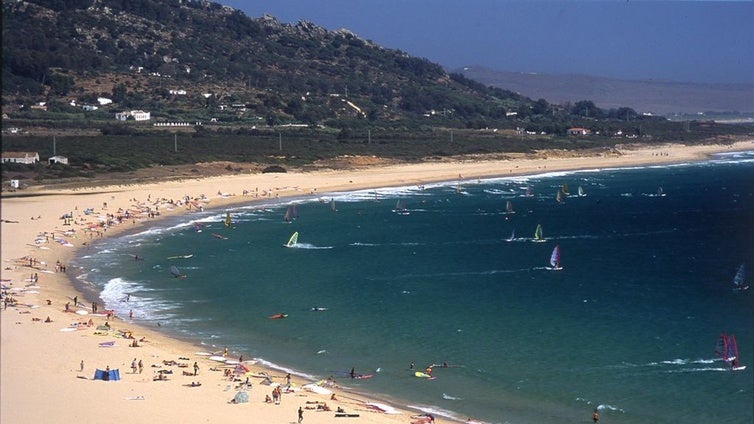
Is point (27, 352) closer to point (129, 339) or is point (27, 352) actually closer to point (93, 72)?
point (129, 339)

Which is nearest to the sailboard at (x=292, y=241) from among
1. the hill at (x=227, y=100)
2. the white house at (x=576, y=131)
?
the hill at (x=227, y=100)

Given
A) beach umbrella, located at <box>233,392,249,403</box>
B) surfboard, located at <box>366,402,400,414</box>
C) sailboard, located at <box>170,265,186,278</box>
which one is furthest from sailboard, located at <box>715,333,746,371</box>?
sailboard, located at <box>170,265,186,278</box>

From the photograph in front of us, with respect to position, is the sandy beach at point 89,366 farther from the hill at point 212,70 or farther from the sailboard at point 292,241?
the hill at point 212,70

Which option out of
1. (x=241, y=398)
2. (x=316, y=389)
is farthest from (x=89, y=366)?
(x=316, y=389)

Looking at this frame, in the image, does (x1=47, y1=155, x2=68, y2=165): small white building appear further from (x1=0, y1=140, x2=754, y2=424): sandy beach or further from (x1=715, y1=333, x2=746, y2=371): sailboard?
(x1=715, y1=333, x2=746, y2=371): sailboard

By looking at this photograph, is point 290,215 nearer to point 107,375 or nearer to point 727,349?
point 727,349

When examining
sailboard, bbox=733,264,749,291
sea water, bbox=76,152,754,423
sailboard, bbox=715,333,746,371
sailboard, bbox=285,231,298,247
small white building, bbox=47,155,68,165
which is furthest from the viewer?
small white building, bbox=47,155,68,165
